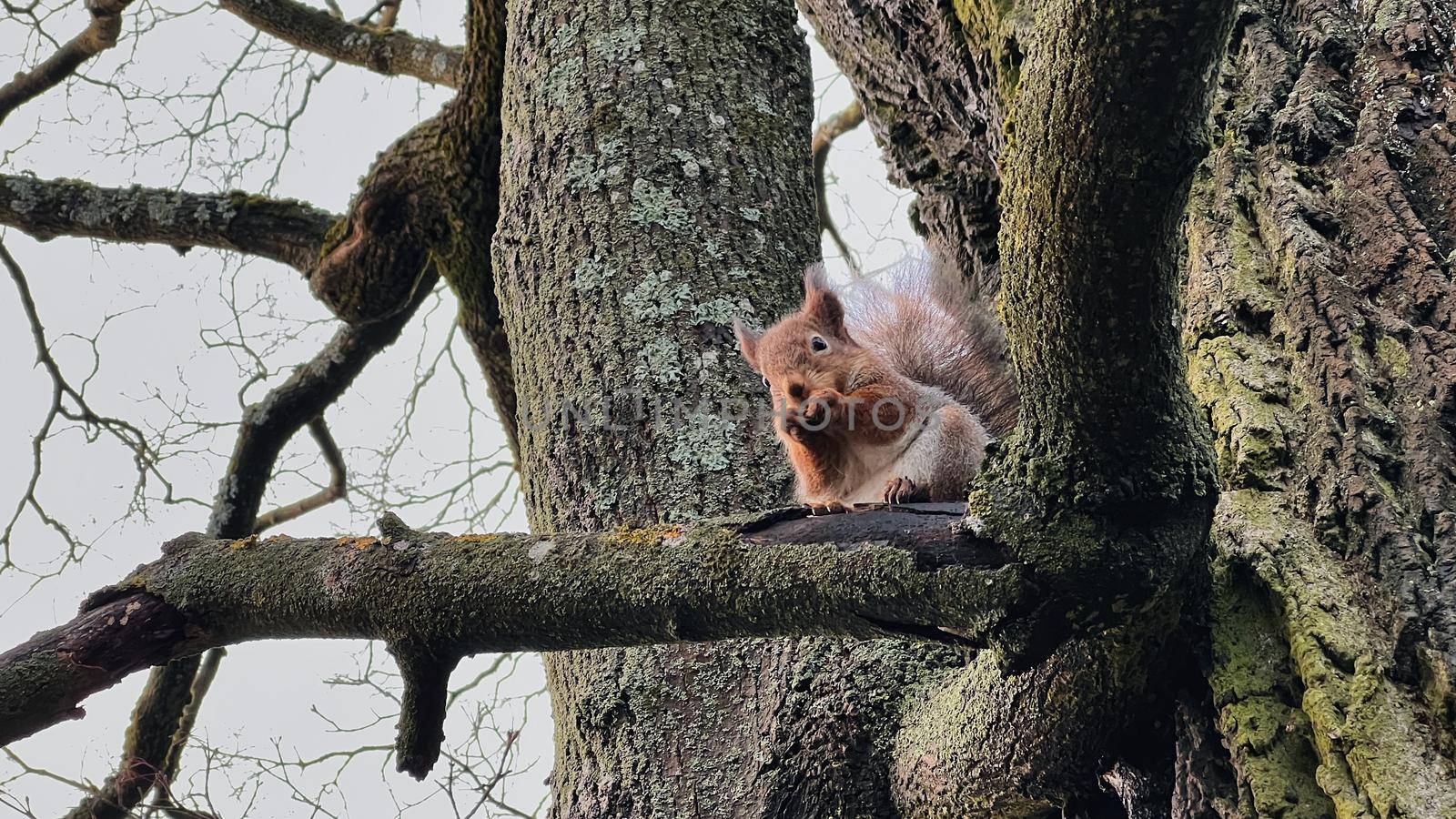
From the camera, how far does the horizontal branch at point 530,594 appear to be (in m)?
1.32

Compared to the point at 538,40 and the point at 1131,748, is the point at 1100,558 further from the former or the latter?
the point at 538,40

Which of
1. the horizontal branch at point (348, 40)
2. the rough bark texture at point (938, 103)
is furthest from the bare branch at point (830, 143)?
the rough bark texture at point (938, 103)

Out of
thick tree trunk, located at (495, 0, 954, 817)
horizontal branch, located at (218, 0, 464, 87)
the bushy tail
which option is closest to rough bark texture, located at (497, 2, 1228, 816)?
thick tree trunk, located at (495, 0, 954, 817)

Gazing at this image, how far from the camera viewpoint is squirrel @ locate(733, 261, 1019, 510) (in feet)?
7.47

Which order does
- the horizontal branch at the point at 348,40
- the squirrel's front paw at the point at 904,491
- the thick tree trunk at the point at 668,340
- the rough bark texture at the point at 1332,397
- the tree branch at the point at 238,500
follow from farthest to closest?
the horizontal branch at the point at 348,40, the tree branch at the point at 238,500, the squirrel's front paw at the point at 904,491, the thick tree trunk at the point at 668,340, the rough bark texture at the point at 1332,397

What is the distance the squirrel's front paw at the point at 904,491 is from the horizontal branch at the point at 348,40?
8.29 ft

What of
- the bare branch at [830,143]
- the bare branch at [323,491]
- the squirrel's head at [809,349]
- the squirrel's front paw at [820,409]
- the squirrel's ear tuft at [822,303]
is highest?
the bare branch at [830,143]

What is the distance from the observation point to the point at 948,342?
8.82 feet

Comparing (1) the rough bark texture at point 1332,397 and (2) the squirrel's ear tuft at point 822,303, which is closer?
(1) the rough bark texture at point 1332,397

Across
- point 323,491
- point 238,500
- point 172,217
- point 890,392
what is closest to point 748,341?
point 890,392

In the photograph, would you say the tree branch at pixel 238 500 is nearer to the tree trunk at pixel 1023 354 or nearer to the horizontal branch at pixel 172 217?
the horizontal branch at pixel 172 217

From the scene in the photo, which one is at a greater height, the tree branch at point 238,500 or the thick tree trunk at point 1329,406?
the tree branch at point 238,500

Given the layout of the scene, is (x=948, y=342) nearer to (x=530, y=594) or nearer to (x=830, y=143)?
(x=530, y=594)

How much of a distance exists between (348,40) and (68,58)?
88 cm
